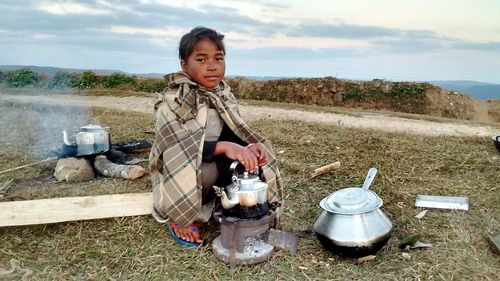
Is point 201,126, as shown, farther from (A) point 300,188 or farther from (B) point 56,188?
(B) point 56,188

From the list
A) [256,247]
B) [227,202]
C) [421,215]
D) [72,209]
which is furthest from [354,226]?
[72,209]

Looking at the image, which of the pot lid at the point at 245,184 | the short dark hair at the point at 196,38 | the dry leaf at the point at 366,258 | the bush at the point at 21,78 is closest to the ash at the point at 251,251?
the pot lid at the point at 245,184

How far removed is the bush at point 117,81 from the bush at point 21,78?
118 inches

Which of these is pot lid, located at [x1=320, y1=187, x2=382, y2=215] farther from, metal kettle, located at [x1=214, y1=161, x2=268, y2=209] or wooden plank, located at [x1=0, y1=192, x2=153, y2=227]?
wooden plank, located at [x1=0, y1=192, x2=153, y2=227]

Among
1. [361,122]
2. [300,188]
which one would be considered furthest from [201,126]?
[361,122]

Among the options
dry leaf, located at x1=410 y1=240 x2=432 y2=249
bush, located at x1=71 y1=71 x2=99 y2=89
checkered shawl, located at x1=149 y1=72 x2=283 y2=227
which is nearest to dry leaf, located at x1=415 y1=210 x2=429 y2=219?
dry leaf, located at x1=410 y1=240 x2=432 y2=249

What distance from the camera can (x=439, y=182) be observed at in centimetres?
427

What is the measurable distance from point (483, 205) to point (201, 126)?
7.70ft

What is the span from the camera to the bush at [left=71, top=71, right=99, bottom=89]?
18750mm

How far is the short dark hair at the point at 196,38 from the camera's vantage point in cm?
294

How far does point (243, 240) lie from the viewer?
2.84 m

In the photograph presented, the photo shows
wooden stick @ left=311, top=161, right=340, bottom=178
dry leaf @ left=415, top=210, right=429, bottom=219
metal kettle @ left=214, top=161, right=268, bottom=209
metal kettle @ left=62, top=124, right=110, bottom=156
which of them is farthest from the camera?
metal kettle @ left=62, top=124, right=110, bottom=156

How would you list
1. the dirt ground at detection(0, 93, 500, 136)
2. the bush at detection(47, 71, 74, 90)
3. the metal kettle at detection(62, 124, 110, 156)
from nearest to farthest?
the metal kettle at detection(62, 124, 110, 156) → the dirt ground at detection(0, 93, 500, 136) → the bush at detection(47, 71, 74, 90)

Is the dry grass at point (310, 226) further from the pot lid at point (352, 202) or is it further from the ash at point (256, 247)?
the pot lid at point (352, 202)
